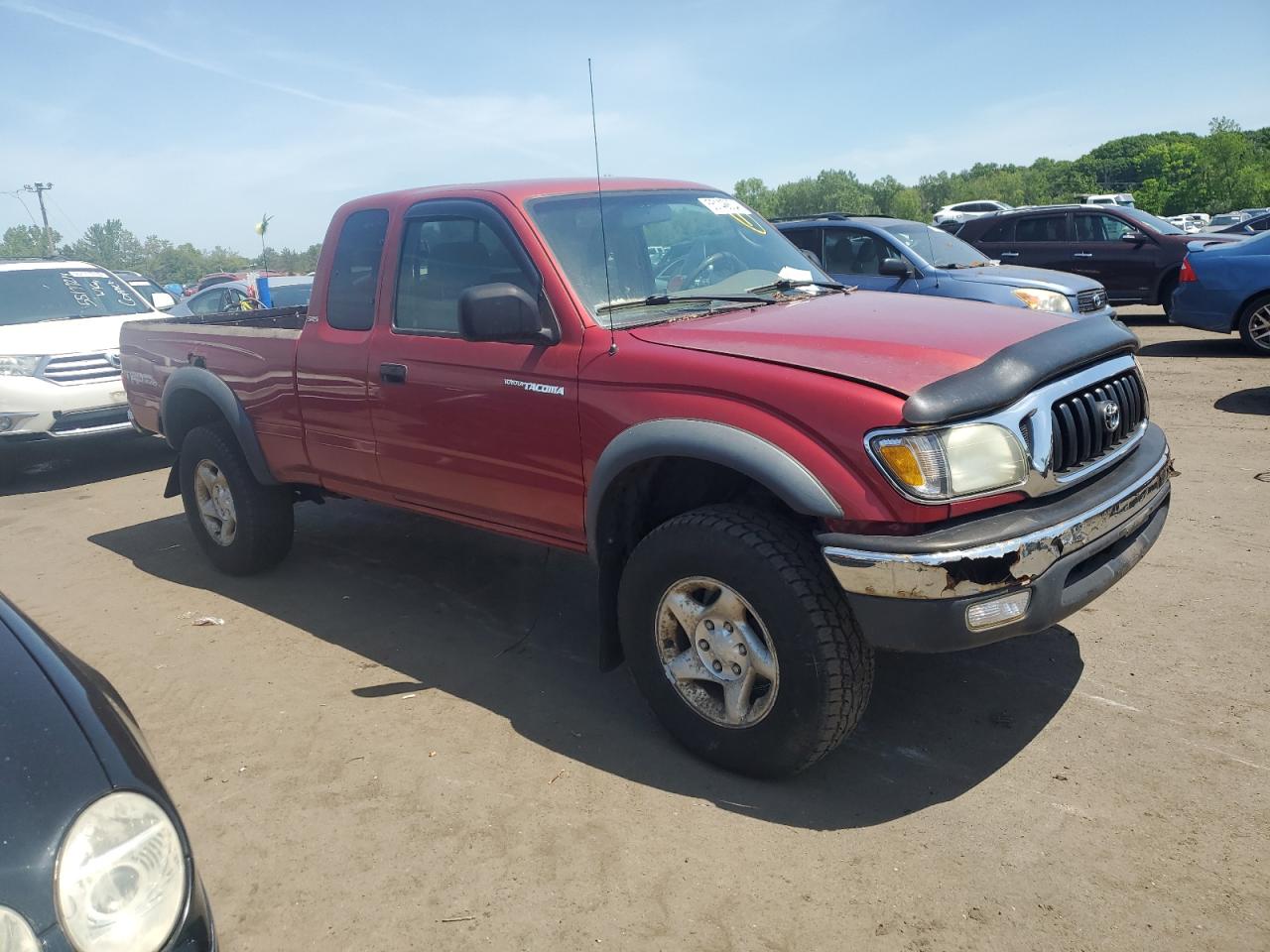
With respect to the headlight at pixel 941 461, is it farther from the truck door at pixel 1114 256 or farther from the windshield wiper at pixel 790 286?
the truck door at pixel 1114 256

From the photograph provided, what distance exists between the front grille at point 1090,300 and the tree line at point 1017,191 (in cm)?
3678

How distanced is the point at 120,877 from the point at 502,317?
2.20 meters

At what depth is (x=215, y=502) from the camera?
223 inches

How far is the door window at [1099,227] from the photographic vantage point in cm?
1374

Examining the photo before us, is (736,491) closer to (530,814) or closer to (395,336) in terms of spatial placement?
(530,814)

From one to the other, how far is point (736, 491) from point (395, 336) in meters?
1.73

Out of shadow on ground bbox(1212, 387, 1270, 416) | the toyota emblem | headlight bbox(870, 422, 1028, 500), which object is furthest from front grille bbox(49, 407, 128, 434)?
shadow on ground bbox(1212, 387, 1270, 416)

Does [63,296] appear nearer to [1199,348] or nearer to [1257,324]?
[1257,324]

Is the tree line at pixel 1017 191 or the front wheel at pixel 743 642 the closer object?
the front wheel at pixel 743 642

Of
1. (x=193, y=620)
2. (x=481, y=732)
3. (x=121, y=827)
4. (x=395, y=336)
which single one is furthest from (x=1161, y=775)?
(x=193, y=620)

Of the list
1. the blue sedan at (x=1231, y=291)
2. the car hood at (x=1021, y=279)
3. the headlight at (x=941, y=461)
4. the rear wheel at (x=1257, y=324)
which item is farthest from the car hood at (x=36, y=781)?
the rear wheel at (x=1257, y=324)

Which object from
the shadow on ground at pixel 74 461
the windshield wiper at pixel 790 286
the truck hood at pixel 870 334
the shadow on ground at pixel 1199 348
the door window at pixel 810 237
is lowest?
the shadow on ground at pixel 1199 348

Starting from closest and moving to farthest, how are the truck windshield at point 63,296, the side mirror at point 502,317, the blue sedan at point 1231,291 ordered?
the side mirror at point 502,317
the truck windshield at point 63,296
the blue sedan at point 1231,291

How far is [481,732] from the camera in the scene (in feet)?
12.3
